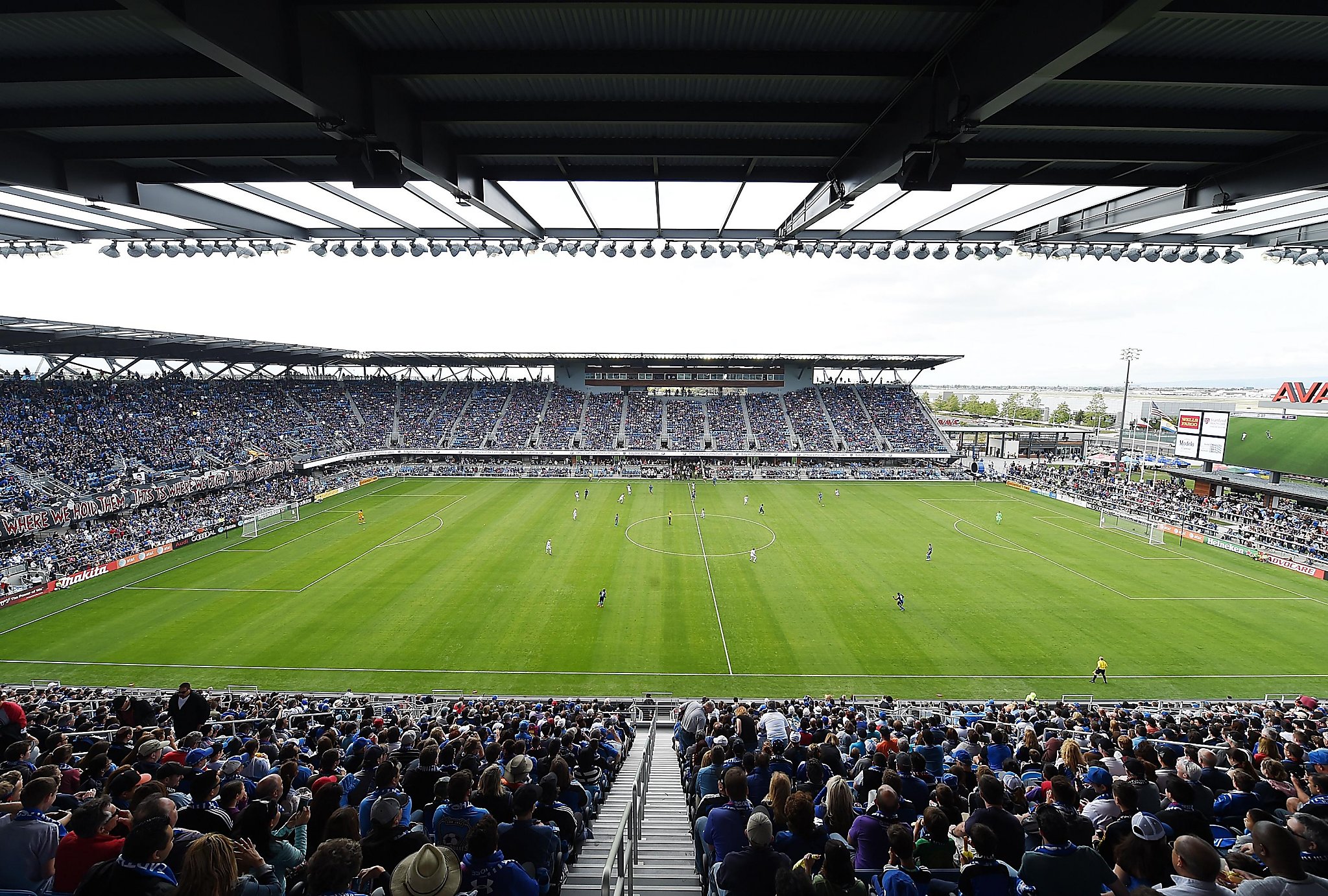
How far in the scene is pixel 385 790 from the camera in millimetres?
5191

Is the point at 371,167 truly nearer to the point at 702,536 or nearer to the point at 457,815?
the point at 457,815

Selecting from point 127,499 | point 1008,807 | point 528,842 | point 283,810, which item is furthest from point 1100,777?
point 127,499

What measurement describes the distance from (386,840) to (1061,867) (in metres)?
4.90

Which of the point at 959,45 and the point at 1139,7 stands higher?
the point at 959,45

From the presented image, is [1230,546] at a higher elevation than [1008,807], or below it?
below

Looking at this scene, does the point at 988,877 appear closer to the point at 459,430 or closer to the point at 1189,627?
the point at 1189,627

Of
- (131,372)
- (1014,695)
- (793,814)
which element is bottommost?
(1014,695)

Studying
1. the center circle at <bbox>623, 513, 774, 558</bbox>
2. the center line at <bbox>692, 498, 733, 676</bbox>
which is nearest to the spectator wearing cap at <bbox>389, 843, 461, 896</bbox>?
the center line at <bbox>692, 498, 733, 676</bbox>

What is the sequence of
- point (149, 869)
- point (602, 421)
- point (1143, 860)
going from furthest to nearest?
1. point (602, 421)
2. point (1143, 860)
3. point (149, 869)

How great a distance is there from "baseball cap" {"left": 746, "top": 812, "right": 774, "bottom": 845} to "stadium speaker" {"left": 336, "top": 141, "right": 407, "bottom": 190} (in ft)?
22.1

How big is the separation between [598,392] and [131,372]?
47.4 metres

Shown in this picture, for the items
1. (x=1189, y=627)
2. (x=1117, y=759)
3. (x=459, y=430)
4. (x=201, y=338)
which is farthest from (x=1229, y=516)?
(x=201, y=338)

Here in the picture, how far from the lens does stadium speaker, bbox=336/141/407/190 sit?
5715mm

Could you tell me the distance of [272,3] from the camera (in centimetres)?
447
